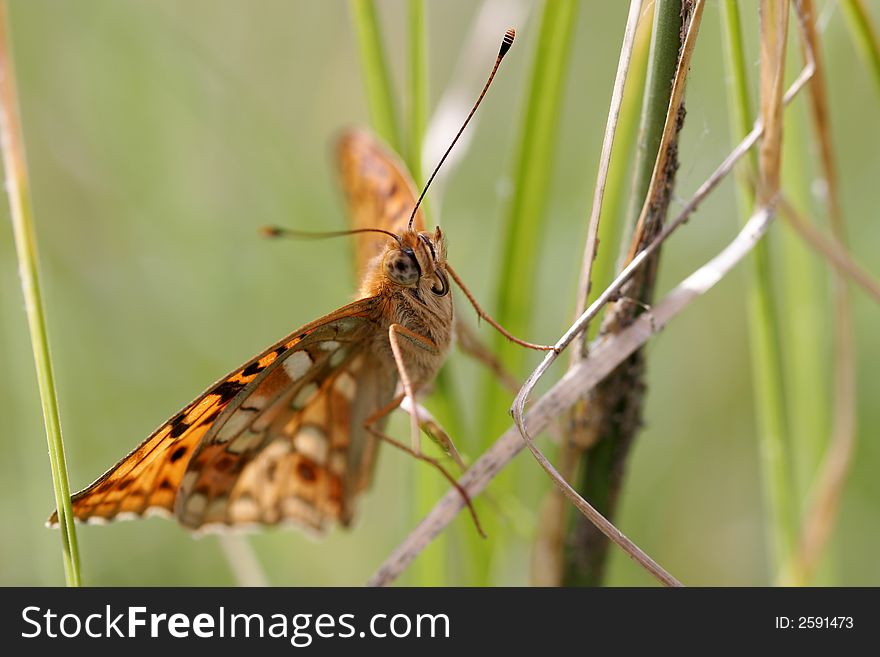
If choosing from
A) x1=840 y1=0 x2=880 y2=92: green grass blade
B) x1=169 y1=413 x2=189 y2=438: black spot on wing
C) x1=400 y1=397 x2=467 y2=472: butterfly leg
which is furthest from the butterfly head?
x1=840 y1=0 x2=880 y2=92: green grass blade

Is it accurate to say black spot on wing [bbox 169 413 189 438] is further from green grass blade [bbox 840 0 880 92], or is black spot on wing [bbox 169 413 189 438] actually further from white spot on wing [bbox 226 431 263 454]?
green grass blade [bbox 840 0 880 92]

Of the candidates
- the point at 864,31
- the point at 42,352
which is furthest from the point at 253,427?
the point at 864,31

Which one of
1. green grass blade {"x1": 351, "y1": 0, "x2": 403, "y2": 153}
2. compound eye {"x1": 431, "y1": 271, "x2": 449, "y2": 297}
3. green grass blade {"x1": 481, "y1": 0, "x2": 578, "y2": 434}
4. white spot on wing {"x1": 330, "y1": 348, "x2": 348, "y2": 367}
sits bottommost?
compound eye {"x1": 431, "y1": 271, "x2": 449, "y2": 297}

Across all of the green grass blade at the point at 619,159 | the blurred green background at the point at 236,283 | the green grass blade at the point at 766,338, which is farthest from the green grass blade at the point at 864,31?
the blurred green background at the point at 236,283

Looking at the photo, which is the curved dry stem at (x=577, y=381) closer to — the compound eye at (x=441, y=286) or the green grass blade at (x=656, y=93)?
the green grass blade at (x=656, y=93)

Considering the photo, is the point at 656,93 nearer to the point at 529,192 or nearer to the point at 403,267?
the point at 529,192
